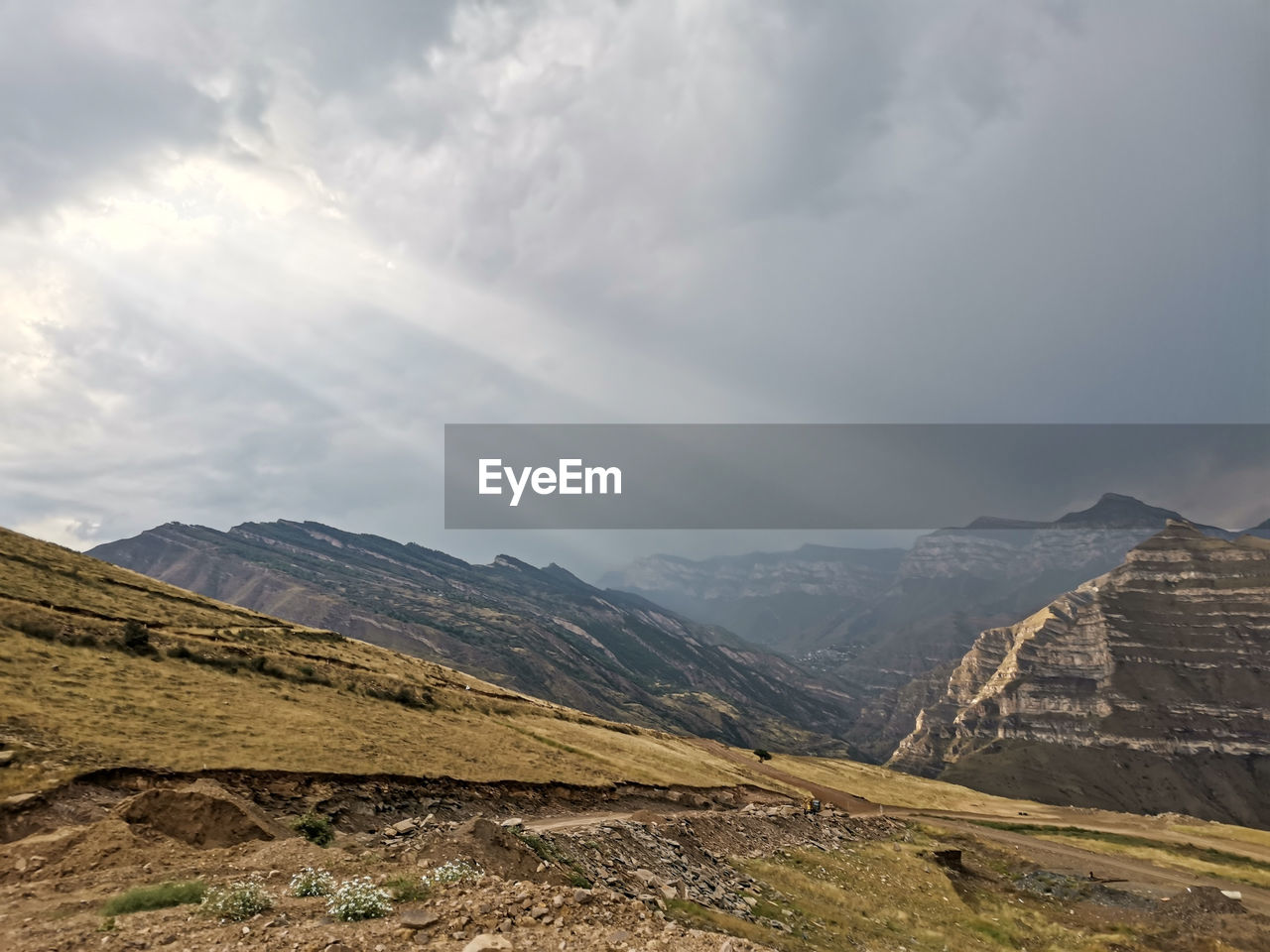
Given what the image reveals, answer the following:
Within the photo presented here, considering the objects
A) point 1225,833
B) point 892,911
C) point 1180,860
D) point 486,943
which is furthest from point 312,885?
point 1225,833

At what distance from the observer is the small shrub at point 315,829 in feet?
86.0

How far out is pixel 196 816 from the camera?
70.3ft

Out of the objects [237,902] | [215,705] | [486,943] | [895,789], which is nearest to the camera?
[486,943]

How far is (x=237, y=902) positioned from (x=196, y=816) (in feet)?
32.9

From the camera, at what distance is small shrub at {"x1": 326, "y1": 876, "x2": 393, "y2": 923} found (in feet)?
45.6

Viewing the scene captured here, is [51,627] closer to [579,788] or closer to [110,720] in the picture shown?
[110,720]

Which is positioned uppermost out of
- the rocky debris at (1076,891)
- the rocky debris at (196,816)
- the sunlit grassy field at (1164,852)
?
the rocky debris at (196,816)

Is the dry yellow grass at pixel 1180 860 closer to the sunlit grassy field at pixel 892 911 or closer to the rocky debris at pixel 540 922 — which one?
the sunlit grassy field at pixel 892 911

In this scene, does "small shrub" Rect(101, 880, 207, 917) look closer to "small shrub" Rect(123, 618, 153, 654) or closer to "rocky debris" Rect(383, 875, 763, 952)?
"rocky debris" Rect(383, 875, 763, 952)

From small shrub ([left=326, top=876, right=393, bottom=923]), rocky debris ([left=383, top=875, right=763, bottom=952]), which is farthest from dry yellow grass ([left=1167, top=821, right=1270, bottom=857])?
small shrub ([left=326, top=876, right=393, bottom=923])

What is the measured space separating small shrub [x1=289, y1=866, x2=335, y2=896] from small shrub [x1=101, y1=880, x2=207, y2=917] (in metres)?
2.02

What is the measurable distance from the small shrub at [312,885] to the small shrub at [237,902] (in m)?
0.78

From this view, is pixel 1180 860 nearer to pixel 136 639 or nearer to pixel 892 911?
pixel 892 911

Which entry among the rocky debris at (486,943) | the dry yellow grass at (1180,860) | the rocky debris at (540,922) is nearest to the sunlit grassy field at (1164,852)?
the dry yellow grass at (1180,860)
